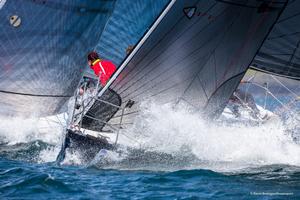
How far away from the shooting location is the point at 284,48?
31.9 feet

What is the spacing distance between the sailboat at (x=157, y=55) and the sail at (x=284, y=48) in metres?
0.02

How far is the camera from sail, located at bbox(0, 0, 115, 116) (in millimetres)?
8531

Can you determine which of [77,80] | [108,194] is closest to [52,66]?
[77,80]

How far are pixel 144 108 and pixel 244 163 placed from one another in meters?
1.84

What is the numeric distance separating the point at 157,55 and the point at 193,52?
65 cm

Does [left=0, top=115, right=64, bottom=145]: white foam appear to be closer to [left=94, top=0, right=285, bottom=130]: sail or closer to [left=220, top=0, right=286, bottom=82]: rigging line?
[left=94, top=0, right=285, bottom=130]: sail

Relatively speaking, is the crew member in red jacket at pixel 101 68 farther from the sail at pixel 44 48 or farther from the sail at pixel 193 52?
the sail at pixel 44 48

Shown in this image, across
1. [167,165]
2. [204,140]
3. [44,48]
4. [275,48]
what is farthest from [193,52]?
[44,48]

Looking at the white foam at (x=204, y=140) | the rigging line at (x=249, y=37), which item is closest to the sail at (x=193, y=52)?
the rigging line at (x=249, y=37)

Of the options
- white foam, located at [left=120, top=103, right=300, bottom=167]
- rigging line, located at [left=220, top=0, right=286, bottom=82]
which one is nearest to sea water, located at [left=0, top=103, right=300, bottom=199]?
white foam, located at [left=120, top=103, right=300, bottom=167]

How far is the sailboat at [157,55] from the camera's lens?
789 cm

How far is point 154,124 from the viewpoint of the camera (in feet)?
27.4

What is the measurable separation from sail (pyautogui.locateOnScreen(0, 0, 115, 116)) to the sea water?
877mm

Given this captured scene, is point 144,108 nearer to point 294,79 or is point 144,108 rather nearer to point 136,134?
point 136,134
